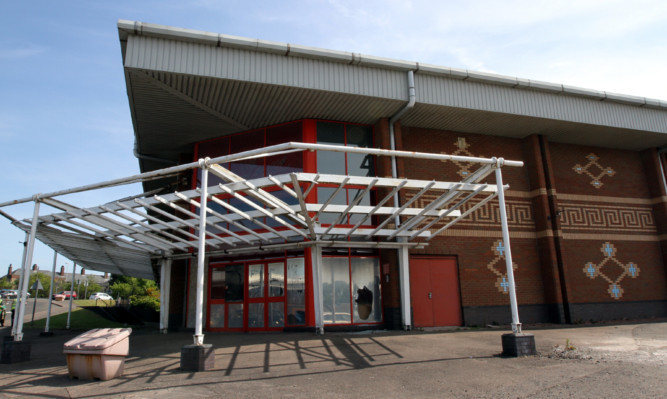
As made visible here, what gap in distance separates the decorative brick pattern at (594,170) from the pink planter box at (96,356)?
1640 cm

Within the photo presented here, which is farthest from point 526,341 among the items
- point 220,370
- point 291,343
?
point 220,370

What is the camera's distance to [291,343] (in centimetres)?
1019

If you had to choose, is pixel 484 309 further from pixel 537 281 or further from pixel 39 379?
→ pixel 39 379

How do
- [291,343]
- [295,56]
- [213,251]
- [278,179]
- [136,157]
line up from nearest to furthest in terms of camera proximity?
[278,179], [291,343], [295,56], [213,251], [136,157]

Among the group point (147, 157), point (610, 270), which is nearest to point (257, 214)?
point (147, 157)

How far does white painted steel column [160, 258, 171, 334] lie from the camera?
14938 millimetres

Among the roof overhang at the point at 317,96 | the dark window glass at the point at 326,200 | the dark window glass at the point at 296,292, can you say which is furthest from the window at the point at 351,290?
the roof overhang at the point at 317,96

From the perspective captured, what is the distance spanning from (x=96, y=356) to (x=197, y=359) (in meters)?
1.54

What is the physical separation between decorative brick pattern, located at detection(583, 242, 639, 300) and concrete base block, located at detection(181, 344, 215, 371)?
14.0m

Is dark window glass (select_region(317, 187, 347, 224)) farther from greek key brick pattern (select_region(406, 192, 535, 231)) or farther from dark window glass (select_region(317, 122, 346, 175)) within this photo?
greek key brick pattern (select_region(406, 192, 535, 231))

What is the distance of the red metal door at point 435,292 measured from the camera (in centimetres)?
1391

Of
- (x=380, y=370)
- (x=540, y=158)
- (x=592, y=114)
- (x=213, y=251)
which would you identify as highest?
(x=592, y=114)

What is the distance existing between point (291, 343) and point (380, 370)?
3319 mm

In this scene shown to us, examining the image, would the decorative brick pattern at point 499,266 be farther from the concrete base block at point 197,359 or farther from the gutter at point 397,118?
the concrete base block at point 197,359
